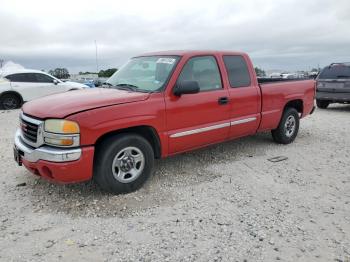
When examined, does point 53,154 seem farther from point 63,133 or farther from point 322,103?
point 322,103

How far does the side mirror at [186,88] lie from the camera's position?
469 centimetres

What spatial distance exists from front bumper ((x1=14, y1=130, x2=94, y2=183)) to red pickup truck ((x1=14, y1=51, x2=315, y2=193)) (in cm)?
1

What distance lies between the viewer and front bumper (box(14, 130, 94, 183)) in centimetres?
389

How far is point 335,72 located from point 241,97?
8.28 meters

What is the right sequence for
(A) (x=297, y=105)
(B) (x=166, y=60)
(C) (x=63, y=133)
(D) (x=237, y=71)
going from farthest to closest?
1. (A) (x=297, y=105)
2. (D) (x=237, y=71)
3. (B) (x=166, y=60)
4. (C) (x=63, y=133)

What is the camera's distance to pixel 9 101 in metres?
13.6

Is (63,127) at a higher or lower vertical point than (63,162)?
higher

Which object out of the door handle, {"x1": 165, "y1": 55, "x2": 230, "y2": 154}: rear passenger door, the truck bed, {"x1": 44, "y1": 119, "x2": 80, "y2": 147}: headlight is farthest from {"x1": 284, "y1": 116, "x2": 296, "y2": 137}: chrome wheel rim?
{"x1": 44, "y1": 119, "x2": 80, "y2": 147}: headlight

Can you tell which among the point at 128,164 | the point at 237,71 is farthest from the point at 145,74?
the point at 237,71

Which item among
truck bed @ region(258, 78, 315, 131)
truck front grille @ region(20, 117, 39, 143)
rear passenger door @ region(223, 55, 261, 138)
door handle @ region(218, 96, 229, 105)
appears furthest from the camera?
truck bed @ region(258, 78, 315, 131)

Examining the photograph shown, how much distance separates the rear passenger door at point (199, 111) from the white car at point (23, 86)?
9.16 m

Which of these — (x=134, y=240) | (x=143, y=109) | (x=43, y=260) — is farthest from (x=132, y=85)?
(x=43, y=260)

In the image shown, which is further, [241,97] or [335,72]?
[335,72]

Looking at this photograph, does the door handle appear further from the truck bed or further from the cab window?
the truck bed
